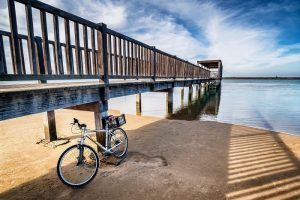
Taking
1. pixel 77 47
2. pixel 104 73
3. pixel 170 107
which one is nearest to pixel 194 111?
pixel 170 107

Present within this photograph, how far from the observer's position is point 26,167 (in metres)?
4.23

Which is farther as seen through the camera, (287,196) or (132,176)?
(132,176)

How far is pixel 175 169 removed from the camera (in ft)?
13.3

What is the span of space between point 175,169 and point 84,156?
2139 millimetres

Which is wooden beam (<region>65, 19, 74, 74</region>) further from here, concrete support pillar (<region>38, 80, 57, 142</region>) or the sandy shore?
concrete support pillar (<region>38, 80, 57, 142</region>)

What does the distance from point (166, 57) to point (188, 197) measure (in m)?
7.84

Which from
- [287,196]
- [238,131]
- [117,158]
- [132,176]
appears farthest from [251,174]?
[238,131]

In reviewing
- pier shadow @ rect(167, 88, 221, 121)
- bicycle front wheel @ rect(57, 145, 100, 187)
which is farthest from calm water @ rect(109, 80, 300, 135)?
bicycle front wheel @ rect(57, 145, 100, 187)

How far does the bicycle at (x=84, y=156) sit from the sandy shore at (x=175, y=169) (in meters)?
0.20

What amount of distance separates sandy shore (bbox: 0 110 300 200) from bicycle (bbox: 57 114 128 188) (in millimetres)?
196

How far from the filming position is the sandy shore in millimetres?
3242

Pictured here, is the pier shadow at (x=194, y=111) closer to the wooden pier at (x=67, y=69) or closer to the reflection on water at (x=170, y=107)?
the reflection on water at (x=170, y=107)

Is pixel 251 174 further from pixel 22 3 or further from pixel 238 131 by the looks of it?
pixel 22 3

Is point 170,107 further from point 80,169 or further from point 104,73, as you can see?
point 80,169
